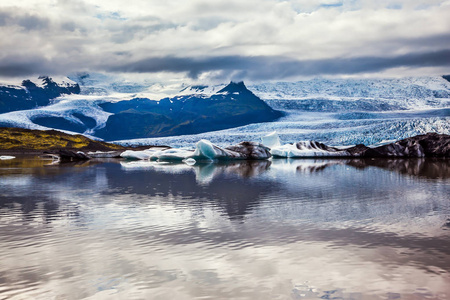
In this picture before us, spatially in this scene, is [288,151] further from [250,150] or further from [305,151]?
[250,150]

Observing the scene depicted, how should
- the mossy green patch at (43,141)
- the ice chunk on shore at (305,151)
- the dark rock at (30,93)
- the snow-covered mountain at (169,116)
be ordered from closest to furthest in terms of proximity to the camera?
1. the ice chunk on shore at (305,151)
2. the mossy green patch at (43,141)
3. the snow-covered mountain at (169,116)
4. the dark rock at (30,93)

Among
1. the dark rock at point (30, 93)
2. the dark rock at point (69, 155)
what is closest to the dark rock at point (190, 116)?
the dark rock at point (30, 93)

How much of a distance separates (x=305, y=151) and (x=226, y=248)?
92.2 feet

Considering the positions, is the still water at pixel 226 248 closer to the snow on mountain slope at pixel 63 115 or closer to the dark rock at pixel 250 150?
the dark rock at pixel 250 150

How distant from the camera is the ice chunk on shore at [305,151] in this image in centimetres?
3256

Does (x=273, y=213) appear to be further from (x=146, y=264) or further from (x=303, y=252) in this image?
(x=146, y=264)

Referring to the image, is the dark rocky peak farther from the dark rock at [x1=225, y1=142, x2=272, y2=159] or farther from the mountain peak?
the dark rock at [x1=225, y1=142, x2=272, y2=159]

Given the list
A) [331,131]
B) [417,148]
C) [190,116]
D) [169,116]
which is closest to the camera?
[417,148]

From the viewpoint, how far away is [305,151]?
107 ft

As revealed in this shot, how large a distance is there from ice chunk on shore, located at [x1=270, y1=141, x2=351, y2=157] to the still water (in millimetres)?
22997

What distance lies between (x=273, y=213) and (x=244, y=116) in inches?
4351

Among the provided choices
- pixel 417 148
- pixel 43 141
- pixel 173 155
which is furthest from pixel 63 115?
pixel 417 148

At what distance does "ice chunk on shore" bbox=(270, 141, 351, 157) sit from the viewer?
32.6 metres

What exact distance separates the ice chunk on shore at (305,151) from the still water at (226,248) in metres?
23.0
